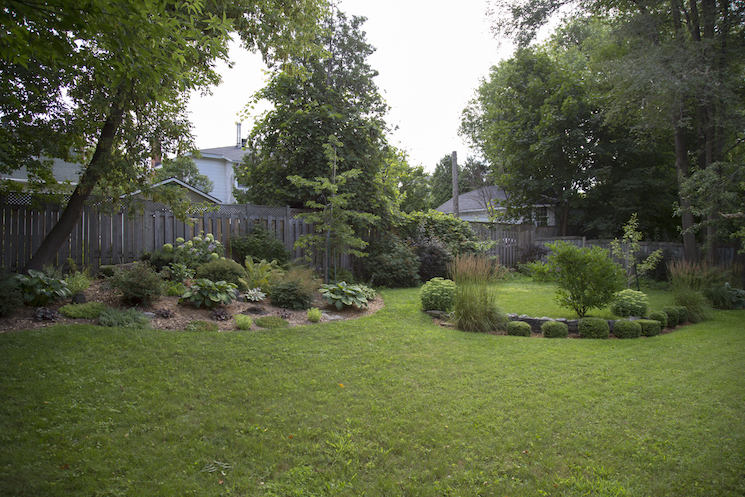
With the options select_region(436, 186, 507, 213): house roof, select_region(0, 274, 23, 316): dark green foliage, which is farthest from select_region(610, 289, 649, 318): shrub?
select_region(436, 186, 507, 213): house roof

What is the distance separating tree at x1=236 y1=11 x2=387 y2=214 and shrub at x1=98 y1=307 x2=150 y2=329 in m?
5.71

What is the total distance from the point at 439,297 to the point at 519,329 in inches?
65.0

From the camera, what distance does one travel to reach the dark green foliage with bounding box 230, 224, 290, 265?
30.3ft

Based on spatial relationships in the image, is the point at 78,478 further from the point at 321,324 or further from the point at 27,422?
the point at 321,324

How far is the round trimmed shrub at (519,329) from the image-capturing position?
20.4 ft

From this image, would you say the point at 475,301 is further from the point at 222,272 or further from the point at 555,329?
the point at 222,272

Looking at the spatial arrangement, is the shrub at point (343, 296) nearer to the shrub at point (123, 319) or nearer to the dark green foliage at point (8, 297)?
the shrub at point (123, 319)

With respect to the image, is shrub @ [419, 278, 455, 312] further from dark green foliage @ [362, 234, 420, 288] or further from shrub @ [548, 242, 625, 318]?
dark green foliage @ [362, 234, 420, 288]

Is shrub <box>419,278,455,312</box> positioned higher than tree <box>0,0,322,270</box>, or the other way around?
tree <box>0,0,322,270</box>

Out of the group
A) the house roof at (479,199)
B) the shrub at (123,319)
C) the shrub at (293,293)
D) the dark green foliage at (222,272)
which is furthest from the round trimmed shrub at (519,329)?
the house roof at (479,199)

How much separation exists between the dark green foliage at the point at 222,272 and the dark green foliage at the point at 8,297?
2451mm

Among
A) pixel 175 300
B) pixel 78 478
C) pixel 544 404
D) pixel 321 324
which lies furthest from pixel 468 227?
pixel 78 478

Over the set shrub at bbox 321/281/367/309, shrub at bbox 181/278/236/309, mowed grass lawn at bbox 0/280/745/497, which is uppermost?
shrub at bbox 181/278/236/309

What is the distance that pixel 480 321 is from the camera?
6.47 m
